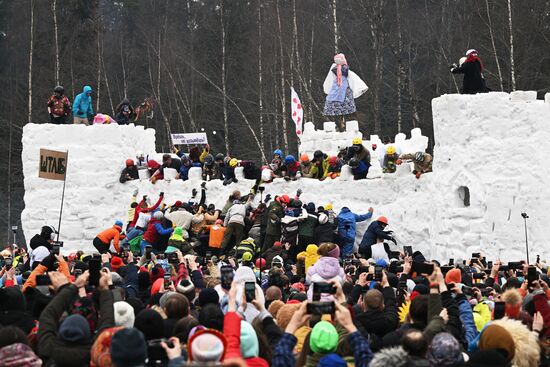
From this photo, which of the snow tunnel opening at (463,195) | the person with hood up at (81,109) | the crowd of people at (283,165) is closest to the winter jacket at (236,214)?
the crowd of people at (283,165)

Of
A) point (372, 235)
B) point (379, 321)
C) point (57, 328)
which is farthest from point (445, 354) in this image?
Answer: point (372, 235)

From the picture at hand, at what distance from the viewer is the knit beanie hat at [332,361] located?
7539 mm

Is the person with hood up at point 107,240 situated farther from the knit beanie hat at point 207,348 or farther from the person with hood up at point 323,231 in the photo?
the knit beanie hat at point 207,348

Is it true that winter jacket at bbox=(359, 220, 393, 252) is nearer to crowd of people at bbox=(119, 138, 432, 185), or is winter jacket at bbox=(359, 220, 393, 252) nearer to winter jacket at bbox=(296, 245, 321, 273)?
crowd of people at bbox=(119, 138, 432, 185)

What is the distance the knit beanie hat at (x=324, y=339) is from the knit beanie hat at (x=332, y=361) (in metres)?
0.08

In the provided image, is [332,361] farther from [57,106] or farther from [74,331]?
[57,106]

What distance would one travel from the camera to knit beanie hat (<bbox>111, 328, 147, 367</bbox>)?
273 inches

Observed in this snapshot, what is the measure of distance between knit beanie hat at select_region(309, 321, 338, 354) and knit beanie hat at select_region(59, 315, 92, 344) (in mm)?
1500

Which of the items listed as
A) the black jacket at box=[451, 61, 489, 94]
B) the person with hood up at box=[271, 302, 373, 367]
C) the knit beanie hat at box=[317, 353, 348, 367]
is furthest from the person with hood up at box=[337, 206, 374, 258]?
the knit beanie hat at box=[317, 353, 348, 367]

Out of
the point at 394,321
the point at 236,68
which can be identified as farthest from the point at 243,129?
the point at 394,321

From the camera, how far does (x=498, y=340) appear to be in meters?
7.86

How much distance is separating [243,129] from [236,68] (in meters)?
2.23

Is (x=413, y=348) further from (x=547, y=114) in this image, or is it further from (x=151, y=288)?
(x=547, y=114)

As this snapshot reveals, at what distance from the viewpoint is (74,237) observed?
2455cm
